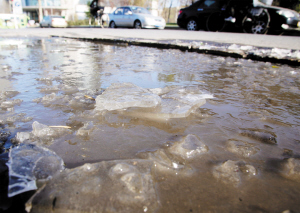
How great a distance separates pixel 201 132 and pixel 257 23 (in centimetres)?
711

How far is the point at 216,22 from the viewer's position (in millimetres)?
7910

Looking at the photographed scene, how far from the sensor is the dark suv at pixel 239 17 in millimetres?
6340

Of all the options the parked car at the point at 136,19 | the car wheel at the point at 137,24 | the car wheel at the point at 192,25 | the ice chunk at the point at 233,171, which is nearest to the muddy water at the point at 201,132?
the ice chunk at the point at 233,171

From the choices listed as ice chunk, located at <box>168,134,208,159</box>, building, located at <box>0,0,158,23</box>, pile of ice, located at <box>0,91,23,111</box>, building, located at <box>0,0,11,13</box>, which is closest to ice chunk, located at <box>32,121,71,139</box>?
pile of ice, located at <box>0,91,23,111</box>

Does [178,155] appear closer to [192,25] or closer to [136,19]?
[192,25]

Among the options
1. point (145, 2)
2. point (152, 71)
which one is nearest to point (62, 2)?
point (145, 2)

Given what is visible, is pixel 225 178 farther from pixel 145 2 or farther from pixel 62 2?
Answer: pixel 62 2

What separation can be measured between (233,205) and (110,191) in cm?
38

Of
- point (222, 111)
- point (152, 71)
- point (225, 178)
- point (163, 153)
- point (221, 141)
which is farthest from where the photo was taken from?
point (152, 71)

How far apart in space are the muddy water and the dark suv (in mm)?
5472

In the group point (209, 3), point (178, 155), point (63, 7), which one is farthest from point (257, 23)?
point (63, 7)

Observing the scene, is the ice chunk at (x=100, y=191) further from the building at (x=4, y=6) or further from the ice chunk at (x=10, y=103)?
the building at (x=4, y=6)

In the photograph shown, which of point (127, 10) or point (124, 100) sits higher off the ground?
point (127, 10)

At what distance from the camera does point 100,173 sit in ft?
2.23
